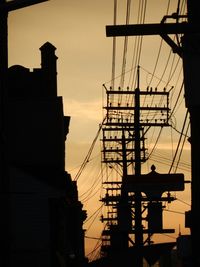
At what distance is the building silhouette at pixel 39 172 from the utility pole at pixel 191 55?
7.81 m

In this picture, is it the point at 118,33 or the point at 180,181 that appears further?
the point at 180,181

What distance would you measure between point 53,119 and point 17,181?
7422 mm

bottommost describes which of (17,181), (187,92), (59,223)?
(59,223)

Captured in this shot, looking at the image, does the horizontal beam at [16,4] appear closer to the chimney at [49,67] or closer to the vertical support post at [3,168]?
the vertical support post at [3,168]

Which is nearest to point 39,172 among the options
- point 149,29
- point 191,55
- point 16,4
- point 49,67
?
point 49,67

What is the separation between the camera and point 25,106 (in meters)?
37.2

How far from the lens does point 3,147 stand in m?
10.9

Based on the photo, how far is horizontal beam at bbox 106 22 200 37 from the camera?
1388cm

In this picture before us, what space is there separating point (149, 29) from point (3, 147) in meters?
4.76

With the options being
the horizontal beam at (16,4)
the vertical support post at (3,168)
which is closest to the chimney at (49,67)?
the vertical support post at (3,168)

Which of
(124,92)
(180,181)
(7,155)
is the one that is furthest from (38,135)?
(7,155)

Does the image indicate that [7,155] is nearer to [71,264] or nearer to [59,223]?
[59,223]

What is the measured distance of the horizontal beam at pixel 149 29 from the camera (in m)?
13.9

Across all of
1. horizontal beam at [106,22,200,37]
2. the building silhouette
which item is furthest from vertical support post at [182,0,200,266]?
the building silhouette
